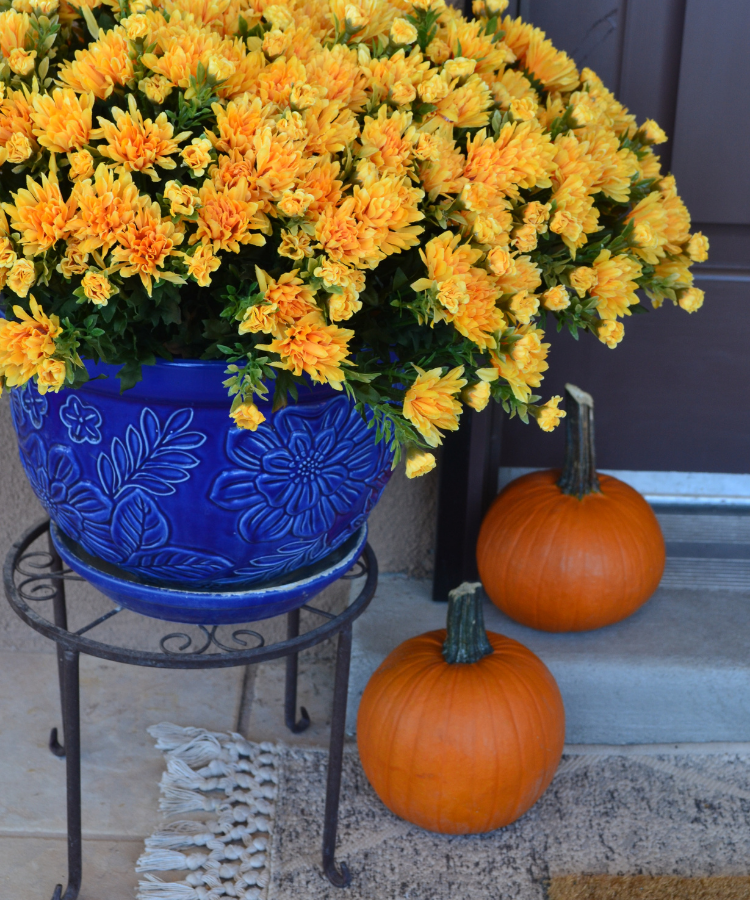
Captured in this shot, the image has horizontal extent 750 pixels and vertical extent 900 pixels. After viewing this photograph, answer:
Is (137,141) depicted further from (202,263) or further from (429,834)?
(429,834)

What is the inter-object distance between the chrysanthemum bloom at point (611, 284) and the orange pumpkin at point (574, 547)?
20.7 inches

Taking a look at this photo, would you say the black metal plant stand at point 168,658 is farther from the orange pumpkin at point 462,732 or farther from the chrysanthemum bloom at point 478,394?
the chrysanthemum bloom at point 478,394

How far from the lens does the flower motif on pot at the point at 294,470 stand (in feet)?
3.11

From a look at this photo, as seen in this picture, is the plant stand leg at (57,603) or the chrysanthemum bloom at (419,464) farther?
the plant stand leg at (57,603)

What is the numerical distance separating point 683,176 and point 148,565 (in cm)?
124

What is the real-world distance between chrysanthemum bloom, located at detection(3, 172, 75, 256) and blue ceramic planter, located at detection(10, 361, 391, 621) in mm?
169

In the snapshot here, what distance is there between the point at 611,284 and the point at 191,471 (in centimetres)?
52

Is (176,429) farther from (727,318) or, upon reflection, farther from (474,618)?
(727,318)

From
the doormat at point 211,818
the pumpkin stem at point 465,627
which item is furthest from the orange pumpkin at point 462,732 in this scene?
the doormat at point 211,818

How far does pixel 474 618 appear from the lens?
1.31m

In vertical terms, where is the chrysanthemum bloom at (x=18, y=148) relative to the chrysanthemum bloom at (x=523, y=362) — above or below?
above

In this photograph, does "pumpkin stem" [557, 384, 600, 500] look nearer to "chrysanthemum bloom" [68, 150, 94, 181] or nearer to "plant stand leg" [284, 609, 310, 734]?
"plant stand leg" [284, 609, 310, 734]

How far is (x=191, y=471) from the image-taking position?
3.13 feet

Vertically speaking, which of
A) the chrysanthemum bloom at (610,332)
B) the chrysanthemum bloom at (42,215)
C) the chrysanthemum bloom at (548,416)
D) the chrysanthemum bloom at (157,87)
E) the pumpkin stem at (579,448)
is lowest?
the pumpkin stem at (579,448)
